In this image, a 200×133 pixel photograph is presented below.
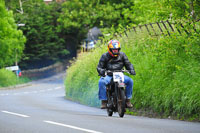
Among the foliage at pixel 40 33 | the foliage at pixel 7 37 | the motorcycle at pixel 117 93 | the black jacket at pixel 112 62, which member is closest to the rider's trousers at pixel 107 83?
the motorcycle at pixel 117 93

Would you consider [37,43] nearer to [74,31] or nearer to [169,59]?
[74,31]

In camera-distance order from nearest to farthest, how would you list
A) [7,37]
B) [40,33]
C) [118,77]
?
[118,77] < [7,37] < [40,33]

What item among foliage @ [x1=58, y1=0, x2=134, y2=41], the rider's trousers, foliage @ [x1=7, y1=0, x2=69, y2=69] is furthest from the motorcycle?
foliage @ [x1=7, y1=0, x2=69, y2=69]

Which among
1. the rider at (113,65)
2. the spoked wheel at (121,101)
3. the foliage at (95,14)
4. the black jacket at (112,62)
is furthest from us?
the foliage at (95,14)

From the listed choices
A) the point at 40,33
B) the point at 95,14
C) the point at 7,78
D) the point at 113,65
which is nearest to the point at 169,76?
the point at 113,65

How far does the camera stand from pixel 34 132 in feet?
29.2

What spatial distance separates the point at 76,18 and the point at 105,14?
19.0ft

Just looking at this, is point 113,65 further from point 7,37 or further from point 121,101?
point 7,37

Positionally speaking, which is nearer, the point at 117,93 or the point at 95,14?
the point at 117,93

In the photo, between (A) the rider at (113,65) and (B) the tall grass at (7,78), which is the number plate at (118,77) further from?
(B) the tall grass at (7,78)

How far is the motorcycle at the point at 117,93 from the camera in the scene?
1246cm

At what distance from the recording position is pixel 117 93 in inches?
499

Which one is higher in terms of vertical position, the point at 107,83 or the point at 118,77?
the point at 118,77

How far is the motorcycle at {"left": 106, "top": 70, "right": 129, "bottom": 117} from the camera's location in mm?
12461
